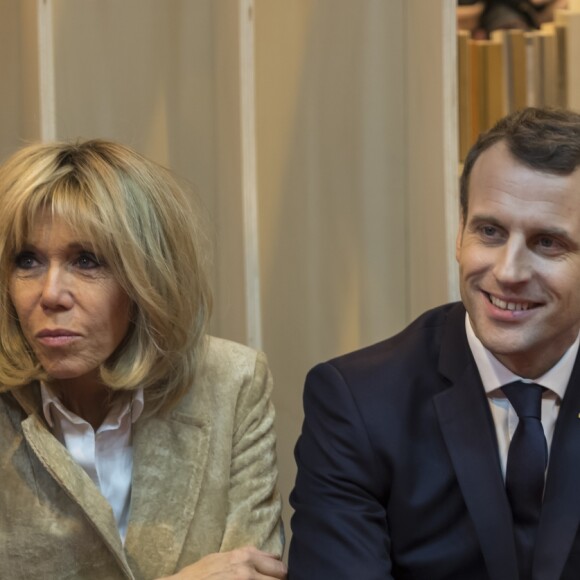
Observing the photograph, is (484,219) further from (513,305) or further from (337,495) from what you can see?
(337,495)

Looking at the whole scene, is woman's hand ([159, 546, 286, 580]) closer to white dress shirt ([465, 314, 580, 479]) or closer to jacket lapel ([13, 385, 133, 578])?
jacket lapel ([13, 385, 133, 578])

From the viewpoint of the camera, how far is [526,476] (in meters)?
1.88

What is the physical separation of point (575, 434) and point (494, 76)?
3.50 feet

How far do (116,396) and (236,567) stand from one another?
0.40 meters

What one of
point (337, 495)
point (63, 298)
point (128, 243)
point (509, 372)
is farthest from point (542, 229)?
point (63, 298)

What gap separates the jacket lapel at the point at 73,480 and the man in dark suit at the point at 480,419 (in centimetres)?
32

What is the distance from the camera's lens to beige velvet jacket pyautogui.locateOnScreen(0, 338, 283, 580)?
1985mm

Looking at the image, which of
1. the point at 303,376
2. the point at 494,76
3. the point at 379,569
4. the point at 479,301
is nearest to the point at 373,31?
the point at 494,76

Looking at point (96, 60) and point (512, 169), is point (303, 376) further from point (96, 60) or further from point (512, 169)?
point (512, 169)

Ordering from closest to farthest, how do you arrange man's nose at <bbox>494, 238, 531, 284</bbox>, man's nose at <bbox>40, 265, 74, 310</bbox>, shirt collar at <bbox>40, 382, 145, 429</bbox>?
man's nose at <bbox>494, 238, 531, 284</bbox>, man's nose at <bbox>40, 265, 74, 310</bbox>, shirt collar at <bbox>40, 382, 145, 429</bbox>

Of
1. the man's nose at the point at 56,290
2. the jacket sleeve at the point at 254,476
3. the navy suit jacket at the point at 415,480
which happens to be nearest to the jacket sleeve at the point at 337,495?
the navy suit jacket at the point at 415,480

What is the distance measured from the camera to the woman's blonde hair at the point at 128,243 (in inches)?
76.3

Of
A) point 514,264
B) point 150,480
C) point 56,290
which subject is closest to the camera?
point 514,264

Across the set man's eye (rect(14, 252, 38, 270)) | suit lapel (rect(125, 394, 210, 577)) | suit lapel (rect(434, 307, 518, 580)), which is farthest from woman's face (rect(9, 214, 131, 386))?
suit lapel (rect(434, 307, 518, 580))
